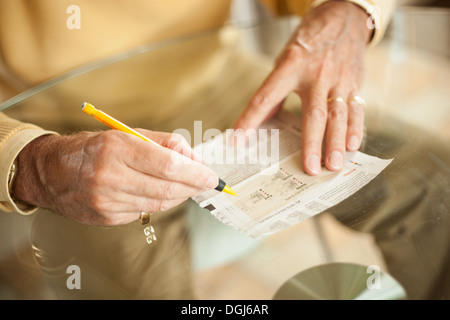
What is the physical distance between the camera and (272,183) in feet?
2.35

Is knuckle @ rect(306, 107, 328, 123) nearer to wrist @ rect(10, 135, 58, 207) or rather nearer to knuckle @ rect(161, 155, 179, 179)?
knuckle @ rect(161, 155, 179, 179)

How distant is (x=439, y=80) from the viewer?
1047 mm

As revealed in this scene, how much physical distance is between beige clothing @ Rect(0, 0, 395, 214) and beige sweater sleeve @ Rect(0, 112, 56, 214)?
387mm

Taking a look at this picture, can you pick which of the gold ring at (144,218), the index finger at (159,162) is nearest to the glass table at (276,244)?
the gold ring at (144,218)

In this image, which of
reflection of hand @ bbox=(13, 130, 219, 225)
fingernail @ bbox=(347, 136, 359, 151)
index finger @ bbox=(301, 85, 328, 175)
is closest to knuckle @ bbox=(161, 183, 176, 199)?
reflection of hand @ bbox=(13, 130, 219, 225)

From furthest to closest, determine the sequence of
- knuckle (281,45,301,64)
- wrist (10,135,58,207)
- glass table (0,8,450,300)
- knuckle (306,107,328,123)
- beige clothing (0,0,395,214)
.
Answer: beige clothing (0,0,395,214)
knuckle (281,45,301,64)
knuckle (306,107,328,123)
wrist (10,135,58,207)
glass table (0,8,450,300)

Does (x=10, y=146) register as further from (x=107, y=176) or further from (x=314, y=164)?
(x=314, y=164)

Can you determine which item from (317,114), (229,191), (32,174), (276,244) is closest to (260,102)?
(317,114)

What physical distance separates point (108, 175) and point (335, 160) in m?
0.38

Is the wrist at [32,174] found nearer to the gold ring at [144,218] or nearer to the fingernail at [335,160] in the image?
the gold ring at [144,218]

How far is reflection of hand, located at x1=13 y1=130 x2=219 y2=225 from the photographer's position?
59 cm

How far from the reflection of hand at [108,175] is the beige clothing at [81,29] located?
1.47 feet
